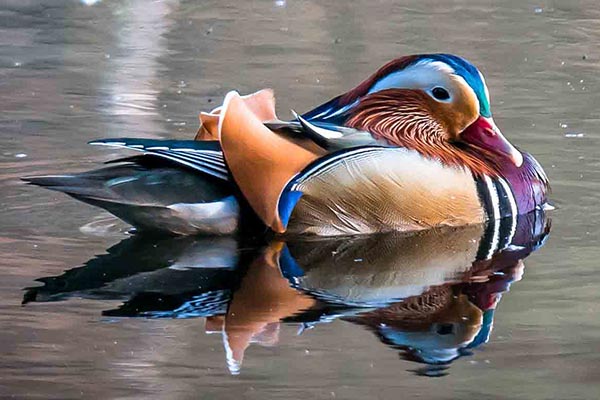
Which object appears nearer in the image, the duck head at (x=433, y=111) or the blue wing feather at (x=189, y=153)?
the blue wing feather at (x=189, y=153)

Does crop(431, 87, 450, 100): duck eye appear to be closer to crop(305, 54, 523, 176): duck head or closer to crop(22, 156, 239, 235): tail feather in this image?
crop(305, 54, 523, 176): duck head

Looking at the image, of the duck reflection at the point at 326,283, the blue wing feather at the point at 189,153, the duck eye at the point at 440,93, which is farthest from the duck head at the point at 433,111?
the blue wing feather at the point at 189,153

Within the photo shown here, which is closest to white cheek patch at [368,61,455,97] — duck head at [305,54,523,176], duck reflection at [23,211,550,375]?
duck head at [305,54,523,176]

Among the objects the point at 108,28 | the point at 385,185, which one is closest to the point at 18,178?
the point at 385,185

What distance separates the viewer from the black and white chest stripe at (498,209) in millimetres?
5964

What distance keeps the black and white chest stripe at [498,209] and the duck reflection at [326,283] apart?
0.01m

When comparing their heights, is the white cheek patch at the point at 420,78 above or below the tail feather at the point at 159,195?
above

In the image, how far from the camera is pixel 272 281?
526cm

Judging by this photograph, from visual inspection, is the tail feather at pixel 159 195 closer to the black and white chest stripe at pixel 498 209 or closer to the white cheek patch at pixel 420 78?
the white cheek patch at pixel 420 78

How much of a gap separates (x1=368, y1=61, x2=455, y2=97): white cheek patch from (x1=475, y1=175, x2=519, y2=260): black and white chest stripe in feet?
1.26

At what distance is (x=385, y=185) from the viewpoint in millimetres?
5719

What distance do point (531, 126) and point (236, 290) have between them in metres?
2.84

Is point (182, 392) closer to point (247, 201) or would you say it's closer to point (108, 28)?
point (247, 201)

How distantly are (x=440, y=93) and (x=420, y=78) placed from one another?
11 cm
